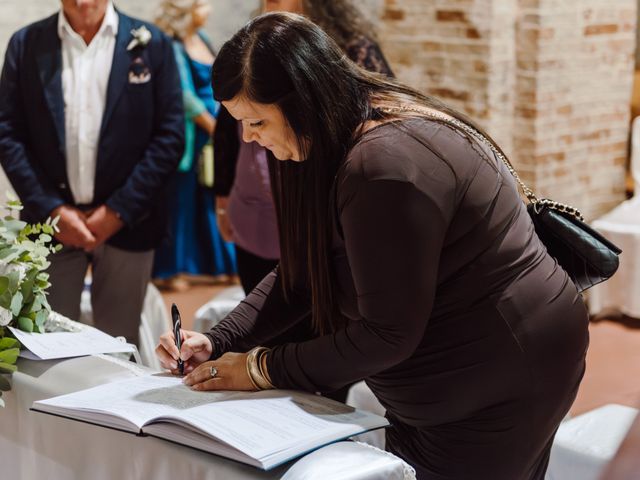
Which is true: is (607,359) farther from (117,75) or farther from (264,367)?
(264,367)

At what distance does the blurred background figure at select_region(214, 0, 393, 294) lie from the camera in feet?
10.6

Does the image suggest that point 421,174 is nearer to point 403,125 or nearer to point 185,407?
point 403,125

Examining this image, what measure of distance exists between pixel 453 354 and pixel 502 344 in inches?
3.3

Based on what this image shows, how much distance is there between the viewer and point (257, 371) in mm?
1784

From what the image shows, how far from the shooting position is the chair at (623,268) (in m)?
5.11

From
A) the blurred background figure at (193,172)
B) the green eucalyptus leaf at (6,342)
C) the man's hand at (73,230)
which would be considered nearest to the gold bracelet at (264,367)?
the green eucalyptus leaf at (6,342)

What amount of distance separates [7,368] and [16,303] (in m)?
0.15

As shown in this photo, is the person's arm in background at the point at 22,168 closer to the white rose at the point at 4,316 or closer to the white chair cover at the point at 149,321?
the white chair cover at the point at 149,321

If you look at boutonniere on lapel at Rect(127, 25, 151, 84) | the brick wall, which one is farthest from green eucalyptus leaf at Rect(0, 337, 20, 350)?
the brick wall

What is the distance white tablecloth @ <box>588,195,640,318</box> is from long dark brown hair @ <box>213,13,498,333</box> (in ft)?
11.7

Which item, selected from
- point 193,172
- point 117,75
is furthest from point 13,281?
point 193,172

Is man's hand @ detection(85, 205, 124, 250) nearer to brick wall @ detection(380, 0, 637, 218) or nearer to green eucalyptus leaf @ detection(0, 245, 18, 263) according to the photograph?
green eucalyptus leaf @ detection(0, 245, 18, 263)

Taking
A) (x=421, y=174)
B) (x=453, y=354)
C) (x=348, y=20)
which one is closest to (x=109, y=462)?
(x=453, y=354)

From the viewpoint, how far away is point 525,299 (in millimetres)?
1734
